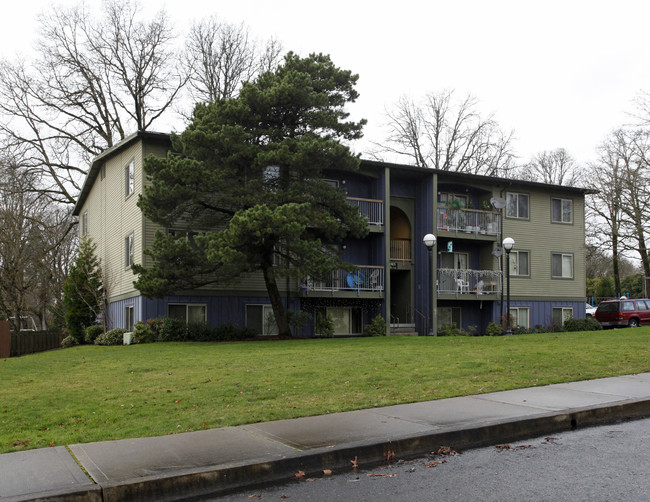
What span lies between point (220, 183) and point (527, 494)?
1733cm

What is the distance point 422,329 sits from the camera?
29.3 metres

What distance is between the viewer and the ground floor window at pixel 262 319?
26.0 metres

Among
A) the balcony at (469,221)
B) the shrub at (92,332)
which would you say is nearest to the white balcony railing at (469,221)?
the balcony at (469,221)

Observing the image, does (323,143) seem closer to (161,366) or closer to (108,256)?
(161,366)

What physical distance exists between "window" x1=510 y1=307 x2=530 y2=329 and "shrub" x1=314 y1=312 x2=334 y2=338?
1078 centimetres

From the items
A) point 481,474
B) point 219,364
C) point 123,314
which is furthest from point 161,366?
point 123,314

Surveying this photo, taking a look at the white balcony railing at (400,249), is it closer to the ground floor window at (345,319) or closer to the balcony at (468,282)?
the balcony at (468,282)

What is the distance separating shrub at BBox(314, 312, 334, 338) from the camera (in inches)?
1017

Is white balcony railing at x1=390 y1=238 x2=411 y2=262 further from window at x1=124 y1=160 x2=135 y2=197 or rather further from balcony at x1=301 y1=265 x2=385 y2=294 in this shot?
window at x1=124 y1=160 x2=135 y2=197

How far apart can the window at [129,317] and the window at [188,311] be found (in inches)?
82.3

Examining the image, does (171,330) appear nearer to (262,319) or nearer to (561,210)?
(262,319)

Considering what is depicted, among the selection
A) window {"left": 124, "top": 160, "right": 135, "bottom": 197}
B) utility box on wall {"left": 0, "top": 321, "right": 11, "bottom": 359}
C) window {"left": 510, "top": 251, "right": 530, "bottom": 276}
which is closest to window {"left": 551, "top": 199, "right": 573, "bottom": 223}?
window {"left": 510, "top": 251, "right": 530, "bottom": 276}

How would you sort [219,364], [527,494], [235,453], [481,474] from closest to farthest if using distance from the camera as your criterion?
[527,494] < [481,474] < [235,453] < [219,364]

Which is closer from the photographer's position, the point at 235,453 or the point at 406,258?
the point at 235,453
